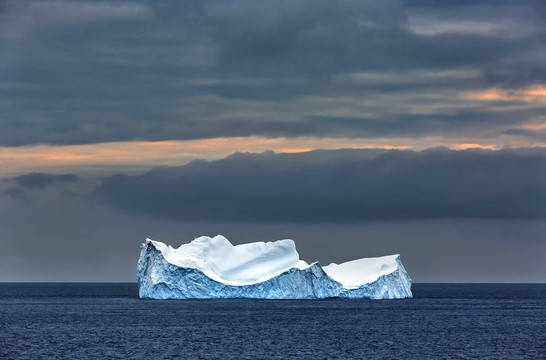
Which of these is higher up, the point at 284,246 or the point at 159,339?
the point at 284,246

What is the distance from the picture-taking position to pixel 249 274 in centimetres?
6494

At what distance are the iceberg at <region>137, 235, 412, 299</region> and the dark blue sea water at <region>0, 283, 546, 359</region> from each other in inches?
60.7

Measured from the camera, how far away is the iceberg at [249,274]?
2411 inches

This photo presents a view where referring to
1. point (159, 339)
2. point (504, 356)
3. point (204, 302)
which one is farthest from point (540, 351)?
point (204, 302)

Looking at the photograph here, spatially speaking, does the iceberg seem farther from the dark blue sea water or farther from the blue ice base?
the dark blue sea water

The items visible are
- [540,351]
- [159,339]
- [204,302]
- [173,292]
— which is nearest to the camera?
[540,351]

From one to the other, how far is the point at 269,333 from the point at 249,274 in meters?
21.6

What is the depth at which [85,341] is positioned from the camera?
3903cm

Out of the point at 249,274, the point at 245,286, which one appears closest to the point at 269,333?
the point at 245,286

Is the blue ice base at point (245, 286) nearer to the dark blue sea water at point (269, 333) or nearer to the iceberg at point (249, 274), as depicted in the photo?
the iceberg at point (249, 274)

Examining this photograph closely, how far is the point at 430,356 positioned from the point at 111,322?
23170mm

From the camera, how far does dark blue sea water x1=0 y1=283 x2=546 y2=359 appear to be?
115 ft

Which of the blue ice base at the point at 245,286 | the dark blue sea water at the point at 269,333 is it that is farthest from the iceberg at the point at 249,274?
the dark blue sea water at the point at 269,333

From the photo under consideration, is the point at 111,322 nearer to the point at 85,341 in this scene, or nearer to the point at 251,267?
the point at 85,341
